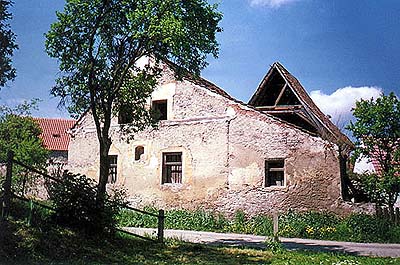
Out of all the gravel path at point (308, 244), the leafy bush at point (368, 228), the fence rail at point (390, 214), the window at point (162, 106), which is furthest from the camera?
the window at point (162, 106)

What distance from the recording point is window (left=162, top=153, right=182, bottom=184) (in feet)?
59.1

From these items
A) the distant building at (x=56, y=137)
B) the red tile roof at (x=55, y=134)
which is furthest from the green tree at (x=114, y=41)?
the red tile roof at (x=55, y=134)

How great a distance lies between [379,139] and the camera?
47.8ft

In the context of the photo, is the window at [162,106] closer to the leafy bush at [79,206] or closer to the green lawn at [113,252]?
the green lawn at [113,252]

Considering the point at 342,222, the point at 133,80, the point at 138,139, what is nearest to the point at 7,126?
the point at 138,139

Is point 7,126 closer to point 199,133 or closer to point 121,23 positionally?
point 199,133

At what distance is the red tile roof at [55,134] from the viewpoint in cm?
2538

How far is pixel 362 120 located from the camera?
14.7m

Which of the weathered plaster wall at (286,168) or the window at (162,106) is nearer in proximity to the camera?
the weathered plaster wall at (286,168)

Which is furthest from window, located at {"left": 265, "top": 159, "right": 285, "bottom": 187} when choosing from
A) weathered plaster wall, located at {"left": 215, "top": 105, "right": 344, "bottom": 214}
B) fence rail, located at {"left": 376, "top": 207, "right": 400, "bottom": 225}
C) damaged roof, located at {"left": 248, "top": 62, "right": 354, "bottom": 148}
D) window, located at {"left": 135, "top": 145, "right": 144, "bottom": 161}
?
window, located at {"left": 135, "top": 145, "right": 144, "bottom": 161}

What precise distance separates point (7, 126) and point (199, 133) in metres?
7.55

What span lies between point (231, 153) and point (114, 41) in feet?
22.6

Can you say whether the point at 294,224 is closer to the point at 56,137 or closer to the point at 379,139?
the point at 379,139

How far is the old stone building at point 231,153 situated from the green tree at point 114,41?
592cm
